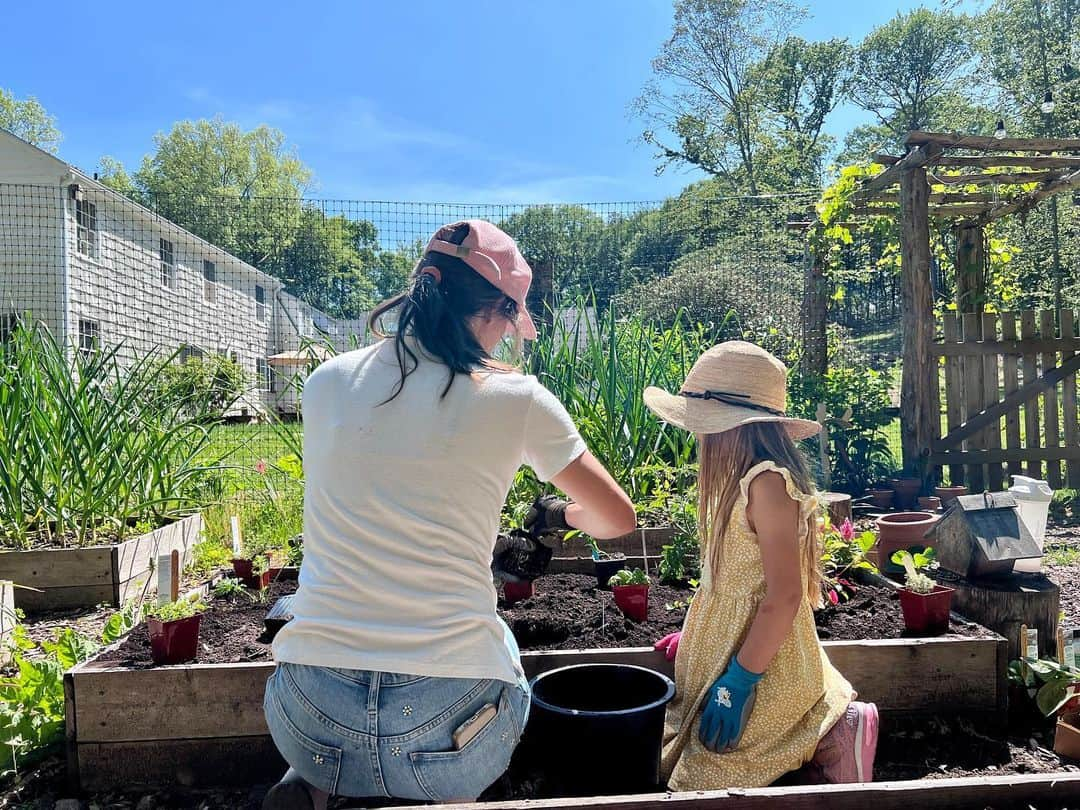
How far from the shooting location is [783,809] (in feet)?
3.88

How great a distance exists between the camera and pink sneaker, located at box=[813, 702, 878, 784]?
1692 mm

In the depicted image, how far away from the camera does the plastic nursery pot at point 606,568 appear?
2963mm

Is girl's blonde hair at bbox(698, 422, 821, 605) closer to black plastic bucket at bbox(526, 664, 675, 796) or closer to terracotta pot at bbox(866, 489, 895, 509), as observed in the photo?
black plastic bucket at bbox(526, 664, 675, 796)

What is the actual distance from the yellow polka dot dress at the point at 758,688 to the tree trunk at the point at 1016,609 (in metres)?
0.95

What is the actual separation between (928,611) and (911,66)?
33349 millimetres

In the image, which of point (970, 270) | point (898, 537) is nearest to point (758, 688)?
point (898, 537)

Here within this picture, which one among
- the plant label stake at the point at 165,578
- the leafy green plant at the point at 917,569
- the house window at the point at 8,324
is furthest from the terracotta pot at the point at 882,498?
the house window at the point at 8,324

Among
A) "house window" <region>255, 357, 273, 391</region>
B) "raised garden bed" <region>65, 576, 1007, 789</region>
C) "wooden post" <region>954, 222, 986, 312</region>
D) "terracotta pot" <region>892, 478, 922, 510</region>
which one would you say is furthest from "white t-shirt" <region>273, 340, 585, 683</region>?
"wooden post" <region>954, 222, 986, 312</region>

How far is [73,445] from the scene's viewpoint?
12.0 ft

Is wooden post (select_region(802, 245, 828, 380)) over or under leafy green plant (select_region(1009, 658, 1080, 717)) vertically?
over

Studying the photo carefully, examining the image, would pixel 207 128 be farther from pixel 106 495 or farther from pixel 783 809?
pixel 783 809

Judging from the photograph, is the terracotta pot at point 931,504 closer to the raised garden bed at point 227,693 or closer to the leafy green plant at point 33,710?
the raised garden bed at point 227,693

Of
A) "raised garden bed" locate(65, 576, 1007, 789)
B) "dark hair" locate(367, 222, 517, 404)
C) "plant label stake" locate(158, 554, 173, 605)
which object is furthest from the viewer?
"plant label stake" locate(158, 554, 173, 605)

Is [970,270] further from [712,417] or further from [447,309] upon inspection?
[447,309]
